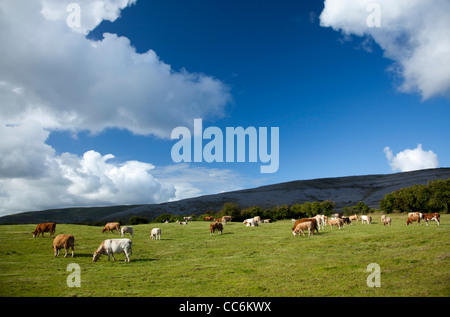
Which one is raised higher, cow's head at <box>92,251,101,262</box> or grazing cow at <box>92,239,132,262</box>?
grazing cow at <box>92,239,132,262</box>

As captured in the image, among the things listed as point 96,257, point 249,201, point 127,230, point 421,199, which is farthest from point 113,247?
point 249,201

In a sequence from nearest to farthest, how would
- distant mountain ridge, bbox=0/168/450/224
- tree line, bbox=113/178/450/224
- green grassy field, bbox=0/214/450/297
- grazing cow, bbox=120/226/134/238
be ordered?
green grassy field, bbox=0/214/450/297, grazing cow, bbox=120/226/134/238, tree line, bbox=113/178/450/224, distant mountain ridge, bbox=0/168/450/224

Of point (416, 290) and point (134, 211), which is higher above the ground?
point (416, 290)

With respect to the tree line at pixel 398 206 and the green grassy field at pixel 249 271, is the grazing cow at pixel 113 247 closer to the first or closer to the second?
the green grassy field at pixel 249 271

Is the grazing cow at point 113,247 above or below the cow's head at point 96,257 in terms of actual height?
above

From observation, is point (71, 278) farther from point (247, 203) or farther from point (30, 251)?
point (247, 203)

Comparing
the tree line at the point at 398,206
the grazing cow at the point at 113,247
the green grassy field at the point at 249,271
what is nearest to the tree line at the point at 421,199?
the tree line at the point at 398,206

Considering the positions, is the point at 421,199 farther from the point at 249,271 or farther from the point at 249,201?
the point at 249,201

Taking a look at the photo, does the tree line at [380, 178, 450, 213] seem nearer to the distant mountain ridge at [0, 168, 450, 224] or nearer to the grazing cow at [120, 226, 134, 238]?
the distant mountain ridge at [0, 168, 450, 224]

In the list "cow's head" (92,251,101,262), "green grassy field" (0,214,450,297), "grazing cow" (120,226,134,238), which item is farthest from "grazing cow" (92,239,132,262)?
"grazing cow" (120,226,134,238)

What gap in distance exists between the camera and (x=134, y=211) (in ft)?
553

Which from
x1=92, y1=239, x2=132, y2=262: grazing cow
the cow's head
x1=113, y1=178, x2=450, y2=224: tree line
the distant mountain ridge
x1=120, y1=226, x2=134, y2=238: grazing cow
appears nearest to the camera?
the cow's head
